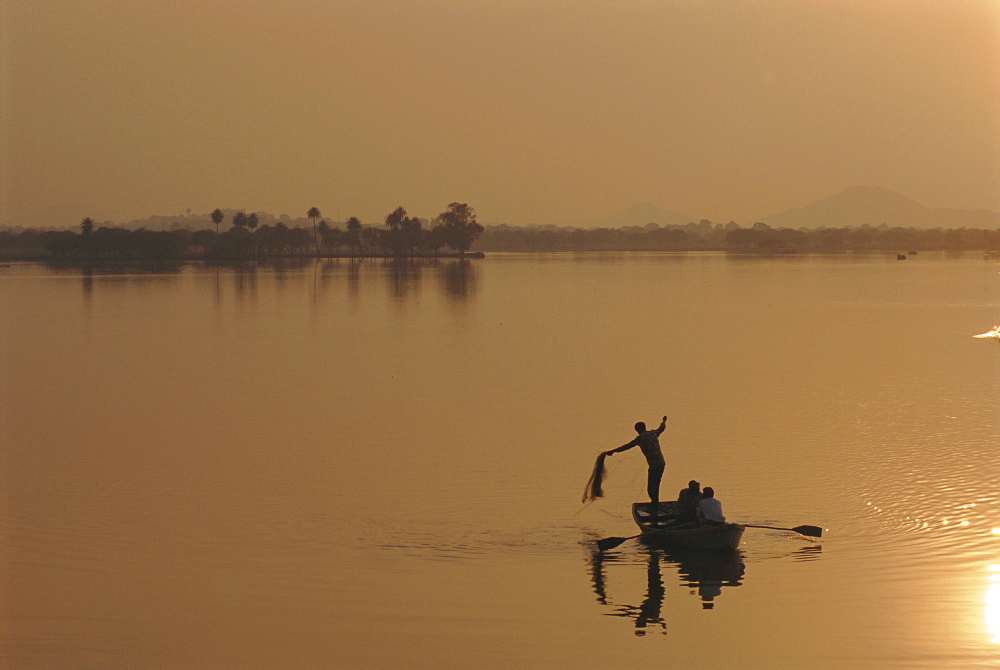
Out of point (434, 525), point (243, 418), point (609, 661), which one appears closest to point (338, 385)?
point (243, 418)

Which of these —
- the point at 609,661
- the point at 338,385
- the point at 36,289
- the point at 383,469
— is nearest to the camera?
the point at 609,661

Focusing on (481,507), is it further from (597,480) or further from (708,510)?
(708,510)

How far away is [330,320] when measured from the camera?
66.7 meters

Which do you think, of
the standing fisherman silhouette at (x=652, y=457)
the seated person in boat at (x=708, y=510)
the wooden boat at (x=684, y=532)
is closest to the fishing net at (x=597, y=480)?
the standing fisherman silhouette at (x=652, y=457)

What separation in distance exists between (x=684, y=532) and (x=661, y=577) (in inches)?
39.7

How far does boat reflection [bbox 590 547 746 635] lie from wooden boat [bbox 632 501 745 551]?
160mm

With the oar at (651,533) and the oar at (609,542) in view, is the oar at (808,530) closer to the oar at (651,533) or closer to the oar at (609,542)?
the oar at (651,533)

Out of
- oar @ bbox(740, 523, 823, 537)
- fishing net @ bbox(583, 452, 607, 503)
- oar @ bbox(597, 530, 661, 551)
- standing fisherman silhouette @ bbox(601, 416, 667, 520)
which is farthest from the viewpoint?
fishing net @ bbox(583, 452, 607, 503)

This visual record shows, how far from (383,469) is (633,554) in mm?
7869

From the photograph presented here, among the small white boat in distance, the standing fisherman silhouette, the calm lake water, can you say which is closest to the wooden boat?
the calm lake water

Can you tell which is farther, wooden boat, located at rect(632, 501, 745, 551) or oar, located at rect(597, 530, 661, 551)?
oar, located at rect(597, 530, 661, 551)

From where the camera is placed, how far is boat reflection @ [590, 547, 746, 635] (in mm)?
14742

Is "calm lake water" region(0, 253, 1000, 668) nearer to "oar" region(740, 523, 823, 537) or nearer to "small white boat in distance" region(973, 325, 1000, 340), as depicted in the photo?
"oar" region(740, 523, 823, 537)

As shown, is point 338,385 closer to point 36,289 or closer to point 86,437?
point 86,437
